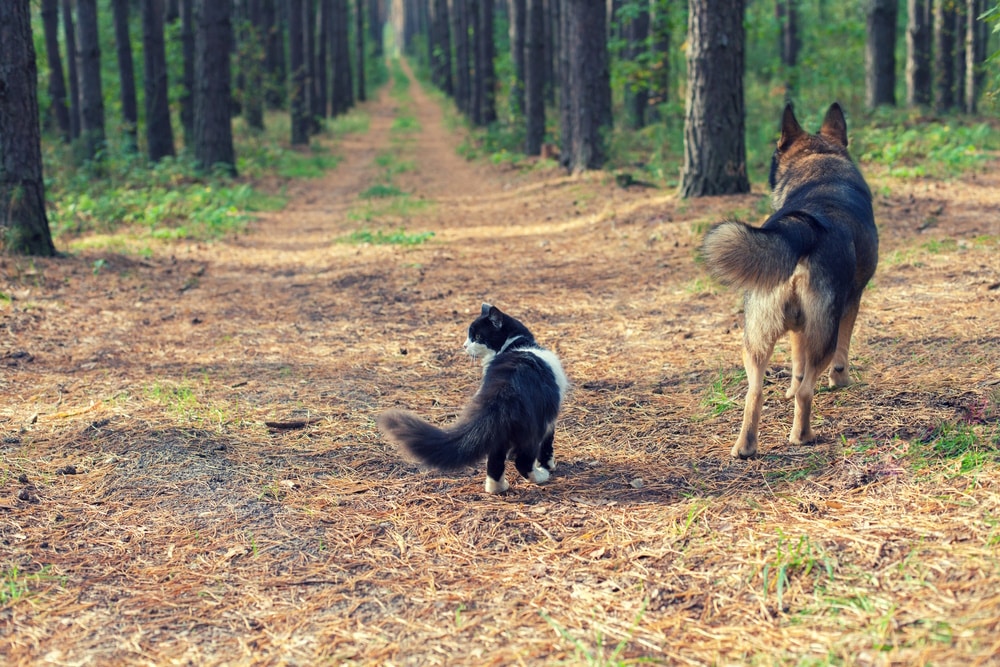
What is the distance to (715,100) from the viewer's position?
10.9 meters

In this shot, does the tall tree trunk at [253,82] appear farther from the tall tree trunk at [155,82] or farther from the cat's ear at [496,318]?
the cat's ear at [496,318]

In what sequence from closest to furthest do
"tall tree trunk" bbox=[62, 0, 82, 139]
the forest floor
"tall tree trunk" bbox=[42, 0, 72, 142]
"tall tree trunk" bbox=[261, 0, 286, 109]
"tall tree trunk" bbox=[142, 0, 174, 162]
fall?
1. the forest floor
2. "tall tree trunk" bbox=[142, 0, 174, 162]
3. "tall tree trunk" bbox=[42, 0, 72, 142]
4. "tall tree trunk" bbox=[62, 0, 82, 139]
5. "tall tree trunk" bbox=[261, 0, 286, 109]

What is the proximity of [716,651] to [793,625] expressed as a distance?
0.28 m

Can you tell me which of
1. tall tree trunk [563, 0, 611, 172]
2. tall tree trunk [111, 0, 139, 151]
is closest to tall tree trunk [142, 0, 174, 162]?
tall tree trunk [111, 0, 139, 151]

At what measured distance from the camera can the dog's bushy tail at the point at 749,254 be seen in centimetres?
385

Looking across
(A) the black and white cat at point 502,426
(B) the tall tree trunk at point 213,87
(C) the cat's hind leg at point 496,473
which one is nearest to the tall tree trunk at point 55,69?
(B) the tall tree trunk at point 213,87

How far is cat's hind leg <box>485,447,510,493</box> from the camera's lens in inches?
158

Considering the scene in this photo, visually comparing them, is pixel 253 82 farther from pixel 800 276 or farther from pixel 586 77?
pixel 800 276

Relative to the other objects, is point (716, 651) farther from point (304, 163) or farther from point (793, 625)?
point (304, 163)

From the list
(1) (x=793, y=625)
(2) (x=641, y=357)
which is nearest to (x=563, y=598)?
(1) (x=793, y=625)

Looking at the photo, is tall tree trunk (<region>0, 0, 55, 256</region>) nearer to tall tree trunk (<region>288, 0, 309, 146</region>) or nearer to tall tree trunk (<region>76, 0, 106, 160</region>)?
tall tree trunk (<region>76, 0, 106, 160</region>)

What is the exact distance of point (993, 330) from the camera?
558 centimetres

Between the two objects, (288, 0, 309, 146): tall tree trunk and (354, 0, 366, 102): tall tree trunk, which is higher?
(354, 0, 366, 102): tall tree trunk

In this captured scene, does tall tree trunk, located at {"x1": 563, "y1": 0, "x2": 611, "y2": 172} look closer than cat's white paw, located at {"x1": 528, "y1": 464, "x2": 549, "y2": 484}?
No
